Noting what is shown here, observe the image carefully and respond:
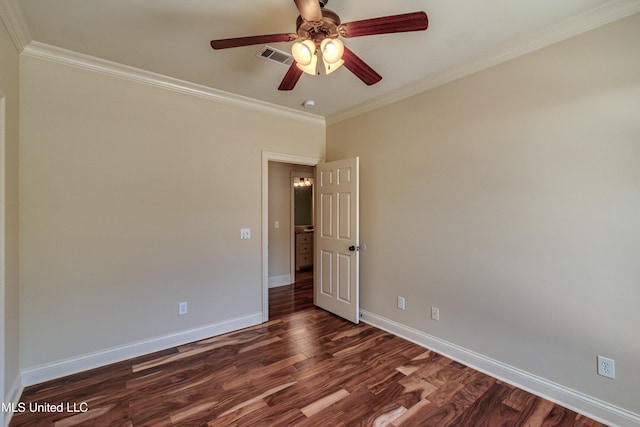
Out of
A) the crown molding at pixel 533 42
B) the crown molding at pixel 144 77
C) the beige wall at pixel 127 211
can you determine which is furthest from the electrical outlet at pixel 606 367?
the crown molding at pixel 144 77

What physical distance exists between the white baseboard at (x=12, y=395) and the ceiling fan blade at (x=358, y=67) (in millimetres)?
3058

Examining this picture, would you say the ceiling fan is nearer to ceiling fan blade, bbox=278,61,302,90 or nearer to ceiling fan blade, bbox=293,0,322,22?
ceiling fan blade, bbox=293,0,322,22

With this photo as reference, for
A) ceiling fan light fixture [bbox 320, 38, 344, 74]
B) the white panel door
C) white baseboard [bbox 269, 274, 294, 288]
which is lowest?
white baseboard [bbox 269, 274, 294, 288]

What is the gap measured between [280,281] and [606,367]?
14.0 feet

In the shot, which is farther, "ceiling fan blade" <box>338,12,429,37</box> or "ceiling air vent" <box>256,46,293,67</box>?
"ceiling air vent" <box>256,46,293,67</box>

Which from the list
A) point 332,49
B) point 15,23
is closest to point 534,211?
point 332,49

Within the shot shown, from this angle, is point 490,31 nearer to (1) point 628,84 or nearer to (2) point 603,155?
(1) point 628,84

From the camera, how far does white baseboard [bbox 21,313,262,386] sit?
2.26m

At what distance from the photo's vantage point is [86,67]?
2.42 metres

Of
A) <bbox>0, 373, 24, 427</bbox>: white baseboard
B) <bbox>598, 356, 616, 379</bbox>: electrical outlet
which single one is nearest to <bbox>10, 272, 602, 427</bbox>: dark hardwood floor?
<bbox>0, 373, 24, 427</bbox>: white baseboard

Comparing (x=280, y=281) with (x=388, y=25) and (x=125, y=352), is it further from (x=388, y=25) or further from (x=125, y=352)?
(x=388, y=25)

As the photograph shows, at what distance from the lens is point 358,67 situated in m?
1.87

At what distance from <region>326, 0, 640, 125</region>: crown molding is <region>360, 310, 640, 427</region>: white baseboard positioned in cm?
253

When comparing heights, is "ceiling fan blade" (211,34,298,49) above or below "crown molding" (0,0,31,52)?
below
